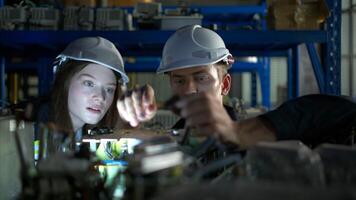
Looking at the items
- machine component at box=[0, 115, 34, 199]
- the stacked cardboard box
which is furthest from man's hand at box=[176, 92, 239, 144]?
the stacked cardboard box

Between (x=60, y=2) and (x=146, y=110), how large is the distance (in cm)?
217

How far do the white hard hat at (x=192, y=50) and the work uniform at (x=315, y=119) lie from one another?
352 millimetres

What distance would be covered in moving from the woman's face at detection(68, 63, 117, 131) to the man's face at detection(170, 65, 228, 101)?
169 millimetres

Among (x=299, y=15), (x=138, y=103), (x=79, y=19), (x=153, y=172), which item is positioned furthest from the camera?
(x=79, y=19)

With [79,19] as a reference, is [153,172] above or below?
below

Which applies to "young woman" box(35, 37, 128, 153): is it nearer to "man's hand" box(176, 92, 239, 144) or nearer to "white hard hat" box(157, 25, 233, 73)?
"white hard hat" box(157, 25, 233, 73)

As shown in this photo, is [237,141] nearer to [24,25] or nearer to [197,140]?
[197,140]

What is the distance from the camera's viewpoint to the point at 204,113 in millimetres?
513

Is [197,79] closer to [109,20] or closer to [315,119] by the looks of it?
[315,119]

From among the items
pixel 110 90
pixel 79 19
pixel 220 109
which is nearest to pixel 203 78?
pixel 110 90

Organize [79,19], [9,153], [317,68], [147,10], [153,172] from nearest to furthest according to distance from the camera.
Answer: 1. [153,172]
2. [9,153]
3. [79,19]
4. [147,10]
5. [317,68]

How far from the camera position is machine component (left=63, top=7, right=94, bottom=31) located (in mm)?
1848

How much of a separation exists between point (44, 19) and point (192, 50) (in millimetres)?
1049

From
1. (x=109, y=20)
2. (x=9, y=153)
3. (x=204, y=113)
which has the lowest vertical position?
(x=9, y=153)
